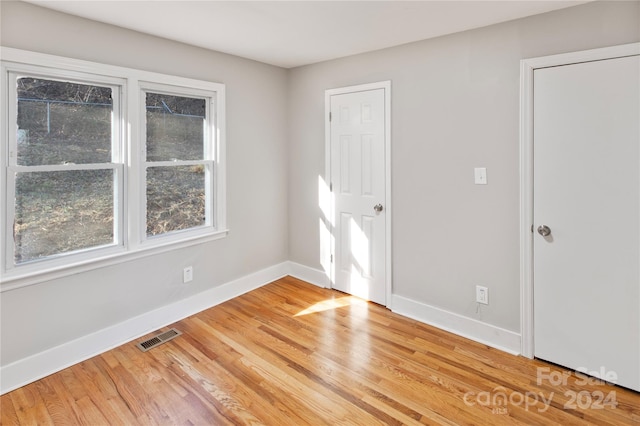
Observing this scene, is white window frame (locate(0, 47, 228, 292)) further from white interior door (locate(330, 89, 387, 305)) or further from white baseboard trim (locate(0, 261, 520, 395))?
white interior door (locate(330, 89, 387, 305))

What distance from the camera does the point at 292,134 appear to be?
398cm

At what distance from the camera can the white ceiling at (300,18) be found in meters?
2.19

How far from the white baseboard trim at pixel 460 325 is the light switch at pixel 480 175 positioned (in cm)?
107

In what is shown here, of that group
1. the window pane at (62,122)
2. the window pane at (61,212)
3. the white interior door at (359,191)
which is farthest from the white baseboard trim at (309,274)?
the window pane at (62,122)

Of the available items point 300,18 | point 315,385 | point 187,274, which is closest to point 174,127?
point 187,274

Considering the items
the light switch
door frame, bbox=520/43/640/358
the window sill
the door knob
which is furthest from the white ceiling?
the window sill

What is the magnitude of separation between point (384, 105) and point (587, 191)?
5.41ft

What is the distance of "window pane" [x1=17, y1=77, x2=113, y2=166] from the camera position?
87.7 inches

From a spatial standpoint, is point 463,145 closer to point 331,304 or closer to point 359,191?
point 359,191

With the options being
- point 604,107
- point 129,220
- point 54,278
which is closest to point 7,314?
point 54,278

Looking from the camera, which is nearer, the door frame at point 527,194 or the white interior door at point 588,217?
the white interior door at point 588,217

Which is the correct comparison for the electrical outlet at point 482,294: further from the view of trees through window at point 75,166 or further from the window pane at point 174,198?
the view of trees through window at point 75,166

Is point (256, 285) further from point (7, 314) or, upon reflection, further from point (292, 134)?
point (7, 314)

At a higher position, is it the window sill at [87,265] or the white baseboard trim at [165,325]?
the window sill at [87,265]
